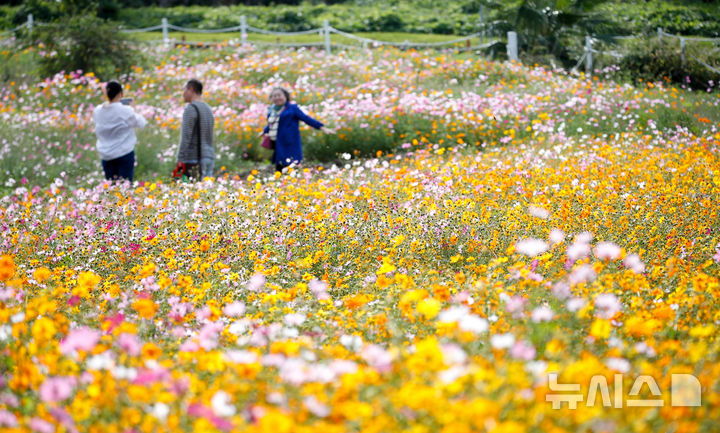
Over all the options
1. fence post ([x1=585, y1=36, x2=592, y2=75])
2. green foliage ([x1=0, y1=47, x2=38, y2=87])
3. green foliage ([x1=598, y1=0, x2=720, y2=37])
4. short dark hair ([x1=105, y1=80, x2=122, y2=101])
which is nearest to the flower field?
short dark hair ([x1=105, y1=80, x2=122, y2=101])

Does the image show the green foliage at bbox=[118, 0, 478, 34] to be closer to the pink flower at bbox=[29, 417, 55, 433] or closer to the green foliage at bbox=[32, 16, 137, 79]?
the green foliage at bbox=[32, 16, 137, 79]

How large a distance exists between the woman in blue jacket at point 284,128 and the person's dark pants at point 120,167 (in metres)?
1.74

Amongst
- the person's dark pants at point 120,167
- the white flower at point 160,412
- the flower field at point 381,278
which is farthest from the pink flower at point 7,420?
the person's dark pants at point 120,167

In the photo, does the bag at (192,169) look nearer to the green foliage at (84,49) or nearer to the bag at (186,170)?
the bag at (186,170)

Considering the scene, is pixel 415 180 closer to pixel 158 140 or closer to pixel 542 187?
pixel 542 187

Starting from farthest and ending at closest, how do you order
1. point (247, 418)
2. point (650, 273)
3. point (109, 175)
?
1. point (109, 175)
2. point (650, 273)
3. point (247, 418)

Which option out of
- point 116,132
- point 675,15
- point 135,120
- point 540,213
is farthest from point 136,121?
point 675,15

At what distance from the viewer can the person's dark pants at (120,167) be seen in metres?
7.98

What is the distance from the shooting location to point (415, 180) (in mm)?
6613

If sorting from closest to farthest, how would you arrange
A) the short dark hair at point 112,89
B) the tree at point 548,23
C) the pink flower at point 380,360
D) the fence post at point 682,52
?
the pink flower at point 380,360
the short dark hair at point 112,89
the fence post at point 682,52
the tree at point 548,23

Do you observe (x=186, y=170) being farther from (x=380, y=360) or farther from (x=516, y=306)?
(x=380, y=360)

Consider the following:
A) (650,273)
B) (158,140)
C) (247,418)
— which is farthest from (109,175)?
(247,418)

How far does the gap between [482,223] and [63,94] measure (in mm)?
12963

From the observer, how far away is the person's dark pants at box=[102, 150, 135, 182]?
314 inches
